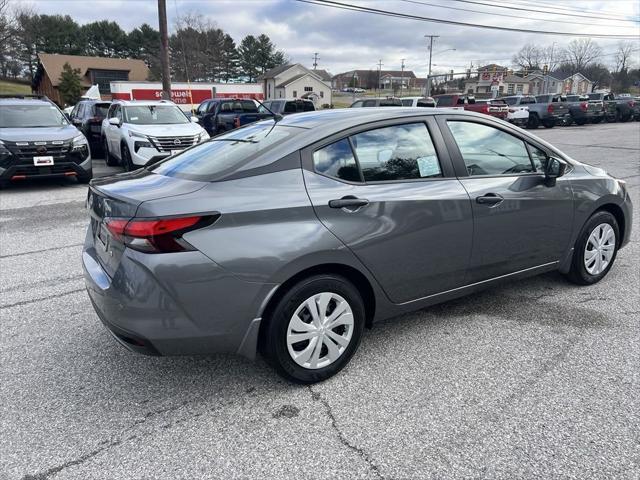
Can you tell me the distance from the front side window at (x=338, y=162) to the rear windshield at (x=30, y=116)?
8646mm

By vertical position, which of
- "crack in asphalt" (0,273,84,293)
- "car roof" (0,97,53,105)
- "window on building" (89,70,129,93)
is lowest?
"crack in asphalt" (0,273,84,293)

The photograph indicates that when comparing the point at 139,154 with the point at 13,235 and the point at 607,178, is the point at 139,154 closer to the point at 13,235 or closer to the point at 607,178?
the point at 13,235

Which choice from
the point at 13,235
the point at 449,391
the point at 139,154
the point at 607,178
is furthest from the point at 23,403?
the point at 139,154

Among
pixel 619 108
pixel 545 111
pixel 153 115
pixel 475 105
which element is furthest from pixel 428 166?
pixel 619 108

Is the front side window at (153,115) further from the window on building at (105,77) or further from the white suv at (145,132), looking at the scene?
the window on building at (105,77)

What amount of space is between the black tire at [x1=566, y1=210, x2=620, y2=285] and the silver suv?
8.58 metres

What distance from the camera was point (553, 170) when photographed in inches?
149

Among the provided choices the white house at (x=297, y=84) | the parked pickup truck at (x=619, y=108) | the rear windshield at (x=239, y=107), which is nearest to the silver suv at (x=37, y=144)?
the rear windshield at (x=239, y=107)

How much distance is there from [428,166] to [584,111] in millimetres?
29897

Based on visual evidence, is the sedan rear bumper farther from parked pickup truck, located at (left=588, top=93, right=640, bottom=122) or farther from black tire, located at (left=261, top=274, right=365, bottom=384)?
parked pickup truck, located at (left=588, top=93, right=640, bottom=122)

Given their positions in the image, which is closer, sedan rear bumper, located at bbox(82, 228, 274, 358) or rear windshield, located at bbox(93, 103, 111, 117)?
sedan rear bumper, located at bbox(82, 228, 274, 358)

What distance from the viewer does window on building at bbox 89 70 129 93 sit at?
185ft

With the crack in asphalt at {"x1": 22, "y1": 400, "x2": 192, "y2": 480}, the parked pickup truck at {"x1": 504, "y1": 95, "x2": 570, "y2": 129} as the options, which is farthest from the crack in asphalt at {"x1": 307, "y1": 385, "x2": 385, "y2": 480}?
the parked pickup truck at {"x1": 504, "y1": 95, "x2": 570, "y2": 129}

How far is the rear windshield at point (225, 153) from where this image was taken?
2.87m
